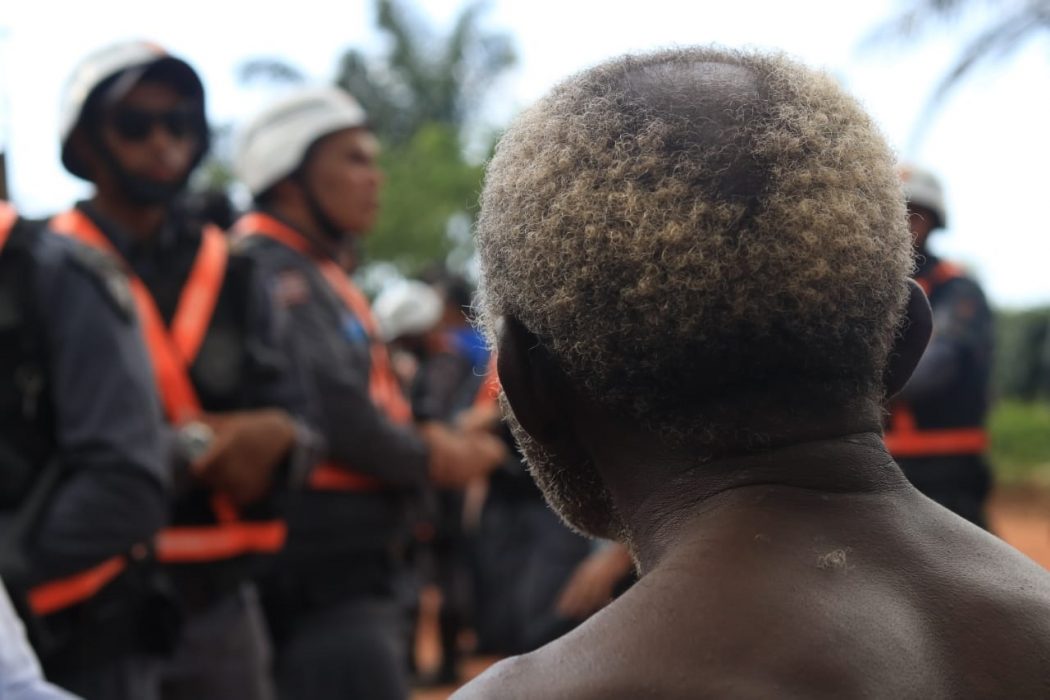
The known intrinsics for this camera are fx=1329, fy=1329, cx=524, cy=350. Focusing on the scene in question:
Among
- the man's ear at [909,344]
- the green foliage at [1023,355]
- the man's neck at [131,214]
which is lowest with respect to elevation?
the green foliage at [1023,355]

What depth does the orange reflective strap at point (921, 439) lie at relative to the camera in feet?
20.0

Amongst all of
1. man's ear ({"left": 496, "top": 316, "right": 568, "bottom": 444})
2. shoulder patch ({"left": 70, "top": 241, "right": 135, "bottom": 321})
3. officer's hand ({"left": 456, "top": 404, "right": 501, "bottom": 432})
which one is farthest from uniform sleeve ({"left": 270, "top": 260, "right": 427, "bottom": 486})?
man's ear ({"left": 496, "top": 316, "right": 568, "bottom": 444})

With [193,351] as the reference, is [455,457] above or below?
below

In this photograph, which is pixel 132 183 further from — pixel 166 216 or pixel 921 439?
pixel 921 439

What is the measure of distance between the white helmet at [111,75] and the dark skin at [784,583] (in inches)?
105

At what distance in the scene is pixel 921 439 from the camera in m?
6.14

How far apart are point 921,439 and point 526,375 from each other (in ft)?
16.3

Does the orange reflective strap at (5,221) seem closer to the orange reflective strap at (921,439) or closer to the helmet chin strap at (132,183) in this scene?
the helmet chin strap at (132,183)

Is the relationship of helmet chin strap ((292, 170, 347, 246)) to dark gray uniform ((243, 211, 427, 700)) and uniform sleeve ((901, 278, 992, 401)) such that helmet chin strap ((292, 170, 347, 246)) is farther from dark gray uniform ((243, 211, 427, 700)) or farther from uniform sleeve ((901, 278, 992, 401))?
uniform sleeve ((901, 278, 992, 401))

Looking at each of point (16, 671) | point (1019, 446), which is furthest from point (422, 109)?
point (16, 671)

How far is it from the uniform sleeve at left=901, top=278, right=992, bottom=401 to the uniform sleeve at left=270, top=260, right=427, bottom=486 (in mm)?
2625

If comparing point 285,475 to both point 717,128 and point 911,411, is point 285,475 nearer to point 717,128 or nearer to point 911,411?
point 717,128

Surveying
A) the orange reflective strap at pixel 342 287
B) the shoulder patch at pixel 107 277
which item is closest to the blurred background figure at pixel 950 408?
the orange reflective strap at pixel 342 287

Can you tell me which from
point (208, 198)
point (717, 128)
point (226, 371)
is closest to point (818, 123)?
point (717, 128)
